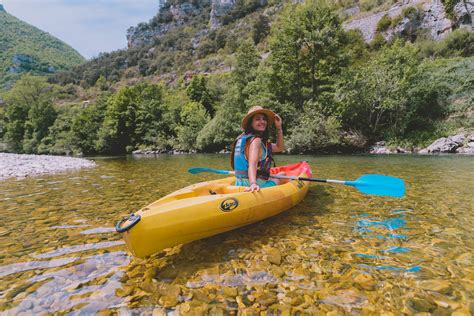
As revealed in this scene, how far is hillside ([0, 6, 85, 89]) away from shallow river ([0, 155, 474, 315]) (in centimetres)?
10649

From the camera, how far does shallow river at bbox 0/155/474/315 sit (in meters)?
1.99

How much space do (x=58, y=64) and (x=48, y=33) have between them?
4064cm

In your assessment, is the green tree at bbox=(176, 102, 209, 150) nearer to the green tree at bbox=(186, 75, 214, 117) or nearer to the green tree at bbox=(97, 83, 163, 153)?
the green tree at bbox=(186, 75, 214, 117)

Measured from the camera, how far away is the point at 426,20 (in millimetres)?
29984

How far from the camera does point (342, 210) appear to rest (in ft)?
14.2

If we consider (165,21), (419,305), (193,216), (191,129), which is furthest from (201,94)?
(165,21)

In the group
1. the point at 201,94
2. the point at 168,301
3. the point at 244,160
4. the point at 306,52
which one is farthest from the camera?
the point at 201,94

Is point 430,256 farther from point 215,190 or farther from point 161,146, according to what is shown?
point 161,146

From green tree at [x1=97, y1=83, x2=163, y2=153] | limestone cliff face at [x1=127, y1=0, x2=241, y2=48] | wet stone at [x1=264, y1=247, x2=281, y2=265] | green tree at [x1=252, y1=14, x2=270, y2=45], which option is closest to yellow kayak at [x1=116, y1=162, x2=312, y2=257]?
wet stone at [x1=264, y1=247, x2=281, y2=265]

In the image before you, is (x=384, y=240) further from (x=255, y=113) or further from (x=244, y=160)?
(x=255, y=113)

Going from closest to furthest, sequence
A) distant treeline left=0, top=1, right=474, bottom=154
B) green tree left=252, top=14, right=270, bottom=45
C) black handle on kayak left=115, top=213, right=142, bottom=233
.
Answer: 1. black handle on kayak left=115, top=213, right=142, bottom=233
2. distant treeline left=0, top=1, right=474, bottom=154
3. green tree left=252, top=14, right=270, bottom=45

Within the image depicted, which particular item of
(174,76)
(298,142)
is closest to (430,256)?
(298,142)

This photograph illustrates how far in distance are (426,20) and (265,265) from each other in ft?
128

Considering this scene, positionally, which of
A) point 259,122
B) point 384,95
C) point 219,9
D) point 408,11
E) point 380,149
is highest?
point 219,9
